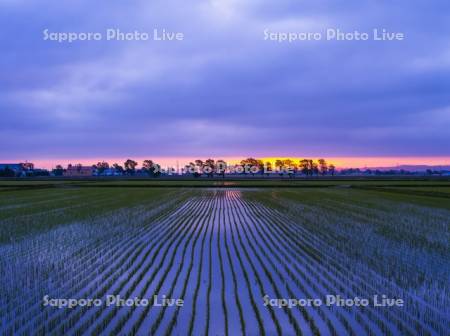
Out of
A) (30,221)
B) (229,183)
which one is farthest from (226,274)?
(229,183)

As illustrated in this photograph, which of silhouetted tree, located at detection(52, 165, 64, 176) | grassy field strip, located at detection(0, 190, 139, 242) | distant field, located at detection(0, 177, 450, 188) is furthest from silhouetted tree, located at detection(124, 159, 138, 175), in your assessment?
grassy field strip, located at detection(0, 190, 139, 242)

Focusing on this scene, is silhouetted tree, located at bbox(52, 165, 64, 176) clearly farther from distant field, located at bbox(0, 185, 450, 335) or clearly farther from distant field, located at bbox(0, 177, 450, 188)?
distant field, located at bbox(0, 185, 450, 335)

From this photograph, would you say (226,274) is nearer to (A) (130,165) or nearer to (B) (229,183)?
(B) (229,183)

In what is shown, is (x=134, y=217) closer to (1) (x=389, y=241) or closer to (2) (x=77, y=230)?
(2) (x=77, y=230)

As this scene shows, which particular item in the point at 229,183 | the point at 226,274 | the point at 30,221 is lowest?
the point at 226,274

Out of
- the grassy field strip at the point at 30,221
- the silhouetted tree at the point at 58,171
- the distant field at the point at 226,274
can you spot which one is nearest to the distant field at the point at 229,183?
the grassy field strip at the point at 30,221

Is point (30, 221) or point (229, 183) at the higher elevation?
point (229, 183)

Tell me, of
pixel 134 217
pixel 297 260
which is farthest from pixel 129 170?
pixel 297 260

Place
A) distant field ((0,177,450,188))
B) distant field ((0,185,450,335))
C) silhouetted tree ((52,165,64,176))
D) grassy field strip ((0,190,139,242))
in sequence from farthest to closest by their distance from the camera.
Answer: silhouetted tree ((52,165,64,176))
distant field ((0,177,450,188))
grassy field strip ((0,190,139,242))
distant field ((0,185,450,335))
